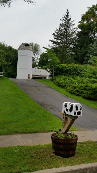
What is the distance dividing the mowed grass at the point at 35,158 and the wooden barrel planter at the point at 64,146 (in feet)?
0.44

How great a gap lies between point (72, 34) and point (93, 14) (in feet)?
26.2

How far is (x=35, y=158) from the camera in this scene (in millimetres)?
4980

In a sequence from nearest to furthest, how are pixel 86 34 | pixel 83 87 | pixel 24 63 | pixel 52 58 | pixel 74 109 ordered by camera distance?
1. pixel 74 109
2. pixel 83 87
3. pixel 52 58
4. pixel 24 63
5. pixel 86 34

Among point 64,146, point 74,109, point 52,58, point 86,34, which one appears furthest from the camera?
point 86,34

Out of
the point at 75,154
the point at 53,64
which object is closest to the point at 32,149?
the point at 75,154

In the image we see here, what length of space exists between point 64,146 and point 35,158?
33.8 inches

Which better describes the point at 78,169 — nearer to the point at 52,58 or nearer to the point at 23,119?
the point at 23,119

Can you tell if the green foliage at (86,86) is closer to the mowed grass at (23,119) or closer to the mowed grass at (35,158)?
the mowed grass at (23,119)

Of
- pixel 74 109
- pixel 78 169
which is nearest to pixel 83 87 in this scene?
pixel 74 109

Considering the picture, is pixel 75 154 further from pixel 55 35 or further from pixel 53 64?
pixel 55 35

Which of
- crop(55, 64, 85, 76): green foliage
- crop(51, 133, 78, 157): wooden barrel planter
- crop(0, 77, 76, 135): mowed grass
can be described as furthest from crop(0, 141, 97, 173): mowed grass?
crop(55, 64, 85, 76): green foliage

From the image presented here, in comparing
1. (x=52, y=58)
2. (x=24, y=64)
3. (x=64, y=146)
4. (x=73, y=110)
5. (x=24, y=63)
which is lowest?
(x=64, y=146)

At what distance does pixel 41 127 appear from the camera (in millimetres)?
8359

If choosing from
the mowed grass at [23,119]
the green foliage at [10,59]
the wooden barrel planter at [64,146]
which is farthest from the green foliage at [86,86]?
the green foliage at [10,59]
